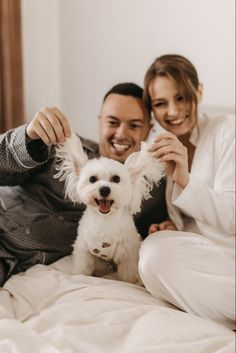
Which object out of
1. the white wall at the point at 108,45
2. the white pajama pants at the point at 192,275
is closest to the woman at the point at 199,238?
the white pajama pants at the point at 192,275

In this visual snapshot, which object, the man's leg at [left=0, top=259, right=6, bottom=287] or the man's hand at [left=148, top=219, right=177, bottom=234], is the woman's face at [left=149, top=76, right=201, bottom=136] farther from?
the man's leg at [left=0, top=259, right=6, bottom=287]

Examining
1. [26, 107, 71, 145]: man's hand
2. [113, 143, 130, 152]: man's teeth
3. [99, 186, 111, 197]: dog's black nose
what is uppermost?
[26, 107, 71, 145]: man's hand

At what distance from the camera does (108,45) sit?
6.06 feet

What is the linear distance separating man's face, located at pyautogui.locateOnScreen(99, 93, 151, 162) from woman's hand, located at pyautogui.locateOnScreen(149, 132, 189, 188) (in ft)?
1.07

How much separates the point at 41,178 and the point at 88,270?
1.13 ft

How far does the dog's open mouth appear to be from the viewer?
3.18ft

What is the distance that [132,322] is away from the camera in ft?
2.80

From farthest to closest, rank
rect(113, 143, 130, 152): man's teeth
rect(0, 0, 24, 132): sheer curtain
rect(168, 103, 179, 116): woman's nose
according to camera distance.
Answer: rect(0, 0, 24, 132): sheer curtain, rect(113, 143, 130, 152): man's teeth, rect(168, 103, 179, 116): woman's nose

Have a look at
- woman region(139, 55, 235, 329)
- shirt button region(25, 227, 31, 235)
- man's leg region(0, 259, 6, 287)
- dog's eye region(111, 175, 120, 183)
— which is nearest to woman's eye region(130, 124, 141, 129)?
woman region(139, 55, 235, 329)

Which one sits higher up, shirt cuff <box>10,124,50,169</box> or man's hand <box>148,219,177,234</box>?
shirt cuff <box>10,124,50,169</box>

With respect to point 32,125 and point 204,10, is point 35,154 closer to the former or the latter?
point 32,125

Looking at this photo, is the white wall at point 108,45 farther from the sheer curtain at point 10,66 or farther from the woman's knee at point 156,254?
the woman's knee at point 156,254

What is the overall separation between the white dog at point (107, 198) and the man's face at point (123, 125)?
24 cm

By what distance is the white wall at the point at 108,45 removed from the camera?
153 cm
